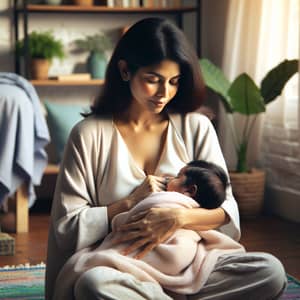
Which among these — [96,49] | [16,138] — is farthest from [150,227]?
[96,49]

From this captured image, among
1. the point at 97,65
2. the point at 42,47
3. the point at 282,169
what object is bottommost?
the point at 282,169

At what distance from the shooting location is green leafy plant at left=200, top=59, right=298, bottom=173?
3928 millimetres

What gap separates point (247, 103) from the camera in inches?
158

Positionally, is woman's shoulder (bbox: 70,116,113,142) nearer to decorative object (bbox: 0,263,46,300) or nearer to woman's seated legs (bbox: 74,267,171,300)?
woman's seated legs (bbox: 74,267,171,300)

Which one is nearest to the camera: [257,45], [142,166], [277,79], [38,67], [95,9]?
[142,166]

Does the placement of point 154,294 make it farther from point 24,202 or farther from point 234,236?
point 24,202

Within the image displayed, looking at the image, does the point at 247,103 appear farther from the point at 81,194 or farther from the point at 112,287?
the point at 112,287

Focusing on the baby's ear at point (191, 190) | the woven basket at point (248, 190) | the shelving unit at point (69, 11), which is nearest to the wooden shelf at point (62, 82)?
the shelving unit at point (69, 11)

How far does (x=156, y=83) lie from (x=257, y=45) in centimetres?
247

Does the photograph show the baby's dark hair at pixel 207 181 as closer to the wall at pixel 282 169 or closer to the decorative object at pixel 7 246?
the decorative object at pixel 7 246

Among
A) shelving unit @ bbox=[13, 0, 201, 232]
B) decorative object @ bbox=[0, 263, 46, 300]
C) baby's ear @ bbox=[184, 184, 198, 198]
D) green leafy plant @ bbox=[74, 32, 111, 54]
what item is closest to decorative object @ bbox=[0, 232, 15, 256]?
decorative object @ bbox=[0, 263, 46, 300]

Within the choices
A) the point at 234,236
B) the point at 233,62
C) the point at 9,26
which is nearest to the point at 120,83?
the point at 234,236

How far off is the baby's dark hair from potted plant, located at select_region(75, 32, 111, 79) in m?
2.82

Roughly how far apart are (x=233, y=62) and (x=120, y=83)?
256cm
